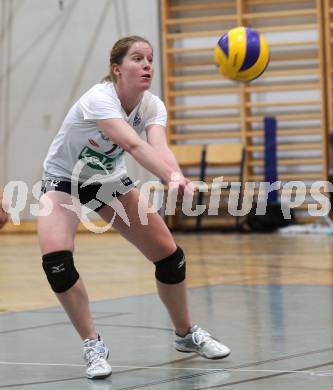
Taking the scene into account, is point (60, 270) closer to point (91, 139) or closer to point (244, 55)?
point (91, 139)

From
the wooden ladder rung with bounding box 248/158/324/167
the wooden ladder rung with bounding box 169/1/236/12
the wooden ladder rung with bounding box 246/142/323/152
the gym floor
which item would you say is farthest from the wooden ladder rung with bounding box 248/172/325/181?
the gym floor

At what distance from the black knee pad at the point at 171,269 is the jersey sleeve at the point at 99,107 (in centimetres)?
84

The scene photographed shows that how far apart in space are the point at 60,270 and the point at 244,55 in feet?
10.7

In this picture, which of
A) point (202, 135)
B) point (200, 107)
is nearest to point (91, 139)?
point (200, 107)

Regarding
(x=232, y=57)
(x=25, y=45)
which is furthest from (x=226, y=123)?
(x=232, y=57)

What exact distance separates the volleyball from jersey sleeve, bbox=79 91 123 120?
262 centimetres

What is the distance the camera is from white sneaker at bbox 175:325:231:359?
5.31 meters

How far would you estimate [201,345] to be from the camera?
5395 millimetres

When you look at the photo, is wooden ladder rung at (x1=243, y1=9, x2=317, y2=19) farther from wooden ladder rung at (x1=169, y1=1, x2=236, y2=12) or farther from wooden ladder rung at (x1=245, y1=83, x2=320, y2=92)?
wooden ladder rung at (x1=245, y1=83, x2=320, y2=92)

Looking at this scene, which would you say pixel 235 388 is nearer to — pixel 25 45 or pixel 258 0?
pixel 258 0

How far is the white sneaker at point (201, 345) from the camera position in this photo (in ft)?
17.4

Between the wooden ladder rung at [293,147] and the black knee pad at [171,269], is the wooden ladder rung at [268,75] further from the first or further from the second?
the black knee pad at [171,269]

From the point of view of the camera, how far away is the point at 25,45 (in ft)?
55.4

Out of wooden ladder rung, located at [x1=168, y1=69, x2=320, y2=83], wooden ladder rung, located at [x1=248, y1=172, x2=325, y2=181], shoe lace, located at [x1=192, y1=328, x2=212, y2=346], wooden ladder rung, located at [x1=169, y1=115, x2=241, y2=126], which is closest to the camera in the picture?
shoe lace, located at [x1=192, y1=328, x2=212, y2=346]
